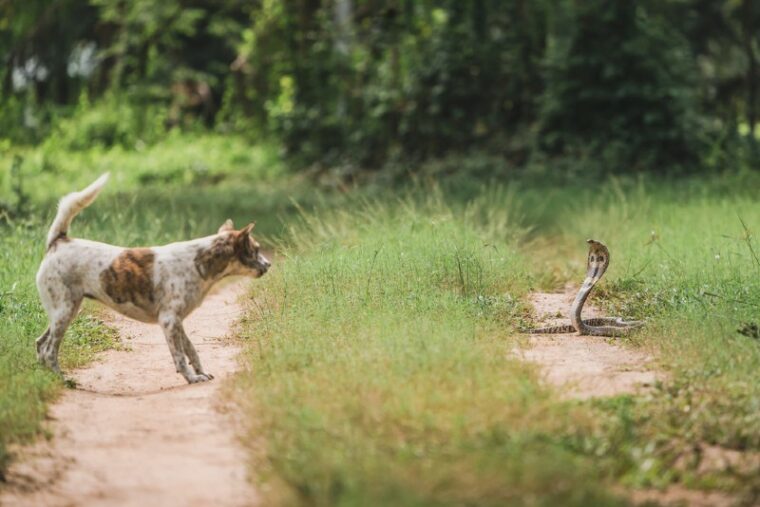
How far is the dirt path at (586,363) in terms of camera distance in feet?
22.5

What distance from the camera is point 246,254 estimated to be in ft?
26.4

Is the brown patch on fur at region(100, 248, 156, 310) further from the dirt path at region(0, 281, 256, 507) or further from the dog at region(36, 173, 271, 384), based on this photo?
the dirt path at region(0, 281, 256, 507)

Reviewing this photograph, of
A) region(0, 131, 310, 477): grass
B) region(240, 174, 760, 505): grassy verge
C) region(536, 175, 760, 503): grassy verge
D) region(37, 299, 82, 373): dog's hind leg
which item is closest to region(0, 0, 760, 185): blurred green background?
region(0, 131, 310, 477): grass

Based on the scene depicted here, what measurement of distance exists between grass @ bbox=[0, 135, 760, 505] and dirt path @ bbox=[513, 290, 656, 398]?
0.57 ft

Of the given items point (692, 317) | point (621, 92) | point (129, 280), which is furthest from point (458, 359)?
point (621, 92)

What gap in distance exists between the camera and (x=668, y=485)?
5.41 m

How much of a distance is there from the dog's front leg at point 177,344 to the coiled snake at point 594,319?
272 centimetres

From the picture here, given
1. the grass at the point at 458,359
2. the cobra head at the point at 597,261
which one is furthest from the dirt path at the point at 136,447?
the cobra head at the point at 597,261

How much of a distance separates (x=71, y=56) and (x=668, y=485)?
2526 centimetres

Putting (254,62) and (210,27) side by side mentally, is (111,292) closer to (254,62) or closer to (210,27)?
(254,62)

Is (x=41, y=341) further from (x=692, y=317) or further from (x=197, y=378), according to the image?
(x=692, y=317)

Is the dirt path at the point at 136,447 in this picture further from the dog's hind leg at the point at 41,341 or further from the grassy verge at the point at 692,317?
the grassy verge at the point at 692,317

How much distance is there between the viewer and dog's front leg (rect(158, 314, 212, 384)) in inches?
304

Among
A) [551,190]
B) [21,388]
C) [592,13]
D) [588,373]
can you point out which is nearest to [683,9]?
[592,13]
